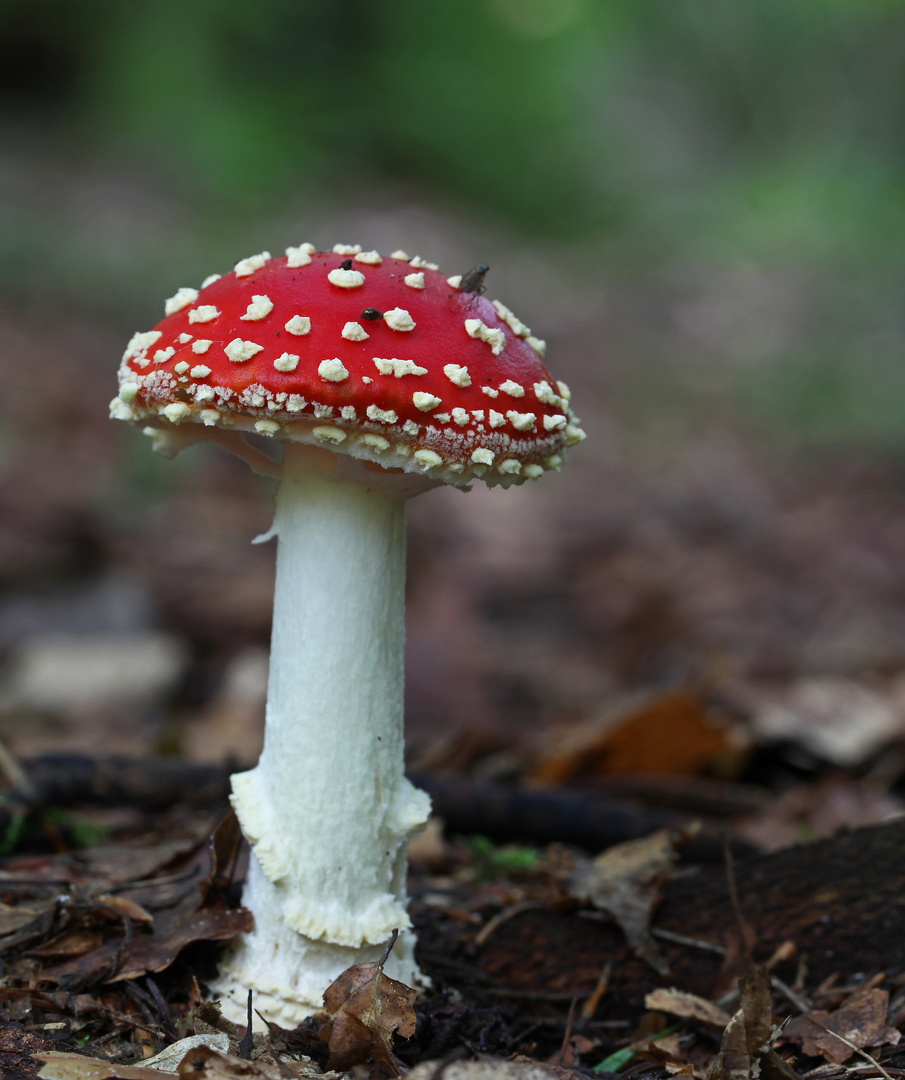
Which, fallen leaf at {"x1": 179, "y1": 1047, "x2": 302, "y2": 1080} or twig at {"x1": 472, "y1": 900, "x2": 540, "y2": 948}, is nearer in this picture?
fallen leaf at {"x1": 179, "y1": 1047, "x2": 302, "y2": 1080}

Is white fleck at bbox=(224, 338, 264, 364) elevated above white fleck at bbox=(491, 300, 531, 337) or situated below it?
below

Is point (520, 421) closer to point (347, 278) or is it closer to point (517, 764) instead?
point (347, 278)

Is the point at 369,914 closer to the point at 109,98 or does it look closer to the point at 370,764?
the point at 370,764

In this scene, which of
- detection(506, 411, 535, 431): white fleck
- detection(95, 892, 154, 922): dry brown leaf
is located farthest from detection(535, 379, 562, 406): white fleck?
detection(95, 892, 154, 922): dry brown leaf

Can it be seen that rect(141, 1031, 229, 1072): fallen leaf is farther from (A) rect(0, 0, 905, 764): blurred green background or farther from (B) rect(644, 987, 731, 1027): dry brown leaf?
(A) rect(0, 0, 905, 764): blurred green background

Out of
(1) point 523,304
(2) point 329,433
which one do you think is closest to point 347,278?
(2) point 329,433


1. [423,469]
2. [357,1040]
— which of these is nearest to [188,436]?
[423,469]

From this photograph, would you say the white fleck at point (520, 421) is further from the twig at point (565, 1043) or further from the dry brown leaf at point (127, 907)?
the dry brown leaf at point (127, 907)
